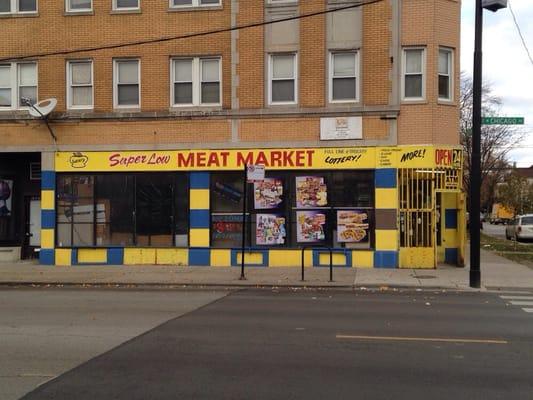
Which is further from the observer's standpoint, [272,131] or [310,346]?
→ [272,131]

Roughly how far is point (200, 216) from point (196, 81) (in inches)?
171

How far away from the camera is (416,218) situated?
18.0m

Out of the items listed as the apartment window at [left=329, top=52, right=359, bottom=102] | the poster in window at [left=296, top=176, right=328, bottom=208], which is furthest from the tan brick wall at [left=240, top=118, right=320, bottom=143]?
the poster in window at [left=296, top=176, right=328, bottom=208]

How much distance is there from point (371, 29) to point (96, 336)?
43.3ft

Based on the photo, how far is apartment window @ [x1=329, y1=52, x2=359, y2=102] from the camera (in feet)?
61.0

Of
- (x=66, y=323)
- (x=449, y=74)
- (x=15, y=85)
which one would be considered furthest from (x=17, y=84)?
(x=449, y=74)

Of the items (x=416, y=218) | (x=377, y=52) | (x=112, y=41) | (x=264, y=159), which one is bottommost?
(x=416, y=218)

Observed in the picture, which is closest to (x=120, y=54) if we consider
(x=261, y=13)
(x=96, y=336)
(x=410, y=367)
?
(x=261, y=13)

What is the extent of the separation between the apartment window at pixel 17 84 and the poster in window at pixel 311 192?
9392 millimetres

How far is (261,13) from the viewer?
18.8 metres

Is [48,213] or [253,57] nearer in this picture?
[253,57]

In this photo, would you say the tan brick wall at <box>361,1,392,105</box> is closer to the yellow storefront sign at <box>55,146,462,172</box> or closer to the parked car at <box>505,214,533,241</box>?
the yellow storefront sign at <box>55,146,462,172</box>

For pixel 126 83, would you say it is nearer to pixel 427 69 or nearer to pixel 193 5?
pixel 193 5

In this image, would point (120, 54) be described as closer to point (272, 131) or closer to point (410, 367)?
point (272, 131)
